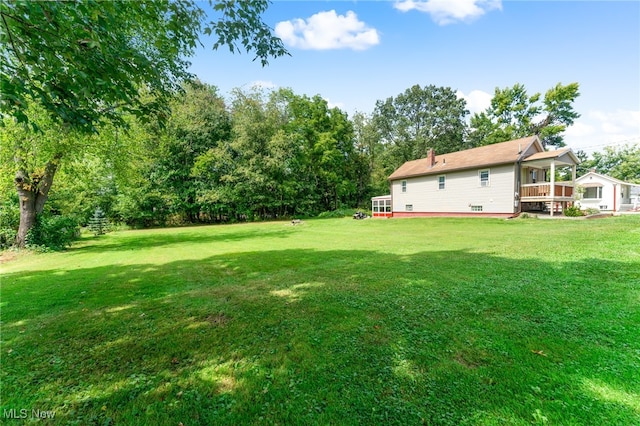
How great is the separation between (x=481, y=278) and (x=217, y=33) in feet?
18.4

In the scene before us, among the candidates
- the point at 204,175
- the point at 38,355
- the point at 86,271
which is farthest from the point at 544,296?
the point at 204,175

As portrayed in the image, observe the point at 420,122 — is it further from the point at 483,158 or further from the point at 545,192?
the point at 545,192

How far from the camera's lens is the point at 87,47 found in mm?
2543

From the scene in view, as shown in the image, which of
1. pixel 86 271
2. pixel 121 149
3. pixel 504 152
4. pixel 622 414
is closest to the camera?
pixel 622 414

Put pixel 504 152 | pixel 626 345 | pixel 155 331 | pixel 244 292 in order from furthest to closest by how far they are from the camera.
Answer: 1. pixel 504 152
2. pixel 244 292
3. pixel 155 331
4. pixel 626 345

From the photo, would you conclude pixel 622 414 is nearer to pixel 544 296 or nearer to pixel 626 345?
pixel 626 345

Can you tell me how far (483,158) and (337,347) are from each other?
69.0 feet

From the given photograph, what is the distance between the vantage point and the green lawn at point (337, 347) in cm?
202

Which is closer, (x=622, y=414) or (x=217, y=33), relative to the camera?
(x=622, y=414)

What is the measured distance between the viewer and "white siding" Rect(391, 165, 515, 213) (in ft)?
59.7

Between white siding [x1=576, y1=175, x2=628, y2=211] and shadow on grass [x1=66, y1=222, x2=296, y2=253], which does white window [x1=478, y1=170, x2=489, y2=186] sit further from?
white siding [x1=576, y1=175, x2=628, y2=211]

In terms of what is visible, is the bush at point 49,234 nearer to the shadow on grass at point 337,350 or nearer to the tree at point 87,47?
the shadow on grass at point 337,350

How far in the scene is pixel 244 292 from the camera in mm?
4758

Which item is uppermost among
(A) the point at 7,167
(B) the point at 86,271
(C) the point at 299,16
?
(C) the point at 299,16
